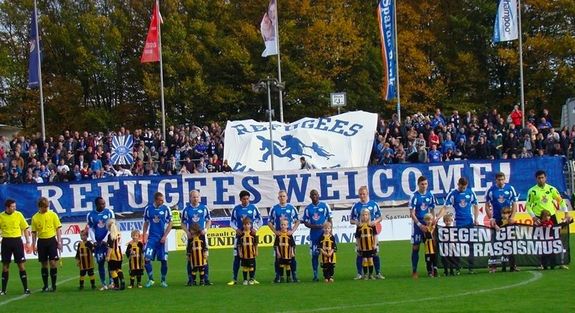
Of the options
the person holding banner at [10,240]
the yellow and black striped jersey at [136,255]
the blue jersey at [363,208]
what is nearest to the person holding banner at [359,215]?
the blue jersey at [363,208]

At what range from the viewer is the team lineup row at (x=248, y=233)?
71.0 feet

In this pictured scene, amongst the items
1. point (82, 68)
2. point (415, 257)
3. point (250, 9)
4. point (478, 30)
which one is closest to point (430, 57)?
point (478, 30)

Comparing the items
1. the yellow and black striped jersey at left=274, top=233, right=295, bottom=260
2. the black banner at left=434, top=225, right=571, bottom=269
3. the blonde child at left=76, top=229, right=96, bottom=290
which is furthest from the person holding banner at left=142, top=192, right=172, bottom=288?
the black banner at left=434, top=225, right=571, bottom=269

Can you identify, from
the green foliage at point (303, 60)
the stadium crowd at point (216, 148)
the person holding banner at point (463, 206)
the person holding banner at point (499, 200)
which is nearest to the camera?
the person holding banner at point (463, 206)

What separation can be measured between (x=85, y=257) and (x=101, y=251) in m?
0.38

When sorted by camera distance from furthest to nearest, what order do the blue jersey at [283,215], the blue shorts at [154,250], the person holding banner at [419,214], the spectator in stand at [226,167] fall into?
1. the spectator in stand at [226,167]
2. the blue jersey at [283,215]
3. the blue shorts at [154,250]
4. the person holding banner at [419,214]

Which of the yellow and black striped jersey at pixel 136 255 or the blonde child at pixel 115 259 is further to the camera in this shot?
the yellow and black striped jersey at pixel 136 255

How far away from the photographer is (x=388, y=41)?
44.2 meters

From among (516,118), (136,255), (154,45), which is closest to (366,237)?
(136,255)

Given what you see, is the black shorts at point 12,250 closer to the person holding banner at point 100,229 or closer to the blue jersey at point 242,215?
the person holding banner at point 100,229

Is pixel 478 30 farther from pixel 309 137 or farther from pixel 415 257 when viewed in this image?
pixel 415 257

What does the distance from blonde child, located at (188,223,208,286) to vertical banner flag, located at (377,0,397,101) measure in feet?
77.0

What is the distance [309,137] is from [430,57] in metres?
22.4

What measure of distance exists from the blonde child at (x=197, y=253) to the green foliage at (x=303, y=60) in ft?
123
